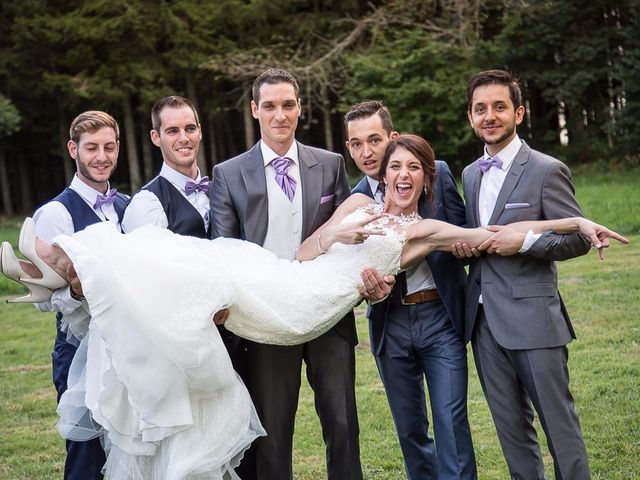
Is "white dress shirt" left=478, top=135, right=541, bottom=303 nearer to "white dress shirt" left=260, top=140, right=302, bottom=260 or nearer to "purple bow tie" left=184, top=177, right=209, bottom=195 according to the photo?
"white dress shirt" left=260, top=140, right=302, bottom=260

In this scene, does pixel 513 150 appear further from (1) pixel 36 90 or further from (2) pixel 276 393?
(1) pixel 36 90

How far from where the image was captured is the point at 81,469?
15.6 ft

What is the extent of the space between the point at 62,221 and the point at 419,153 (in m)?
2.00

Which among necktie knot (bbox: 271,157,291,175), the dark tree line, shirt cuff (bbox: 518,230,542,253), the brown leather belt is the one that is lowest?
the brown leather belt

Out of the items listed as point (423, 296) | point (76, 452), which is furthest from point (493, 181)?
point (76, 452)

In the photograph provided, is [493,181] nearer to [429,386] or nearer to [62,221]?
[429,386]

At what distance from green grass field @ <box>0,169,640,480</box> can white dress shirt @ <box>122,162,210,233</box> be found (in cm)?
212

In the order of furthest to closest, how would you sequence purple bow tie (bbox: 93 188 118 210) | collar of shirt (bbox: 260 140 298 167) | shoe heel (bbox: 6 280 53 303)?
purple bow tie (bbox: 93 188 118 210) → collar of shirt (bbox: 260 140 298 167) → shoe heel (bbox: 6 280 53 303)

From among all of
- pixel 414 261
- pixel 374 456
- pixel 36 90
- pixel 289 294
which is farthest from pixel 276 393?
pixel 36 90

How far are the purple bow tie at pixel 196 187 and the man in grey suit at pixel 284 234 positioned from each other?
15 cm

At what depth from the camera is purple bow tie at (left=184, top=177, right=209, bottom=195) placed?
190 inches

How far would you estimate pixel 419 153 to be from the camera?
4551 millimetres

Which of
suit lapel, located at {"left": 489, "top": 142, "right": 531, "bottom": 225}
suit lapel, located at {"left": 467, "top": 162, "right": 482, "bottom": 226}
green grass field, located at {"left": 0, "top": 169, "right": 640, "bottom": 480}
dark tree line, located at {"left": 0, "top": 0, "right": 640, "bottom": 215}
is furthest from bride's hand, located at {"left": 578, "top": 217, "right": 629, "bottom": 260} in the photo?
dark tree line, located at {"left": 0, "top": 0, "right": 640, "bottom": 215}

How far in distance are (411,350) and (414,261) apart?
540mm
